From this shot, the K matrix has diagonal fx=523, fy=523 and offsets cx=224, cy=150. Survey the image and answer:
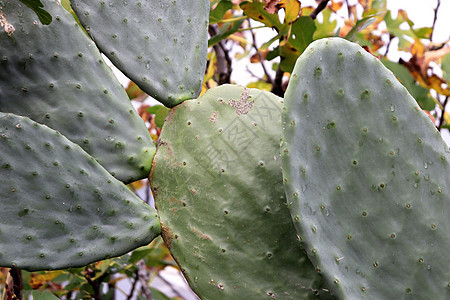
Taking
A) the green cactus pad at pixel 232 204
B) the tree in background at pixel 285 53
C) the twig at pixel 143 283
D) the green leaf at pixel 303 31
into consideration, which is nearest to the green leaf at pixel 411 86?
the tree in background at pixel 285 53

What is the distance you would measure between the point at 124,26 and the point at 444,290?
73cm

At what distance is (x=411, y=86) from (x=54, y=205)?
3.09ft

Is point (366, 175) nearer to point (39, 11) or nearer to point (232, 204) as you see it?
point (232, 204)

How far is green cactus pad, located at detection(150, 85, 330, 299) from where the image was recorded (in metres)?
0.85

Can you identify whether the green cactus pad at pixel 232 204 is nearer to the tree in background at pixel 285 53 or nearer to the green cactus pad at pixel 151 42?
the green cactus pad at pixel 151 42

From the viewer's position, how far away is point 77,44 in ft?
3.35

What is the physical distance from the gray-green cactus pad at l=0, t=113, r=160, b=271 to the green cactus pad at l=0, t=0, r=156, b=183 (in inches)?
3.3

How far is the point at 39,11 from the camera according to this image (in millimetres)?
917

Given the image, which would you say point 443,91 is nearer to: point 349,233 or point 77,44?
point 349,233

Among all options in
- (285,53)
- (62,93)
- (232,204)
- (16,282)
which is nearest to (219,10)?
(285,53)

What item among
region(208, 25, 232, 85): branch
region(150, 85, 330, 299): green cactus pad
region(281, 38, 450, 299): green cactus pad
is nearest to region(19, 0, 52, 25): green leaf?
region(150, 85, 330, 299): green cactus pad

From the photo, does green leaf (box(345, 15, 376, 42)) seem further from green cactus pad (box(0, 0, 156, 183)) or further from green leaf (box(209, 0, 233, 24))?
green cactus pad (box(0, 0, 156, 183))

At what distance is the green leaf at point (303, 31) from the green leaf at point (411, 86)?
23cm

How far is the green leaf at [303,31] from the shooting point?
1249mm
